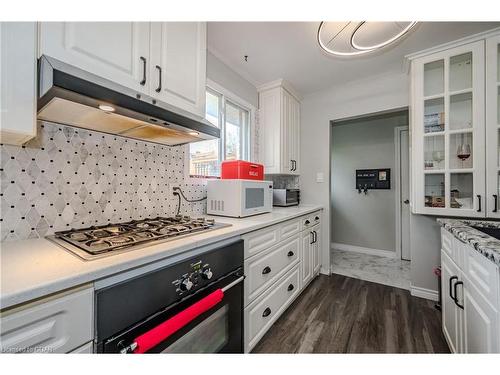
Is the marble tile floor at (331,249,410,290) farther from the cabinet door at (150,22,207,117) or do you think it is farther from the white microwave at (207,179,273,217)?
the cabinet door at (150,22,207,117)

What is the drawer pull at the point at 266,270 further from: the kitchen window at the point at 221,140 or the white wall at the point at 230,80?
the white wall at the point at 230,80

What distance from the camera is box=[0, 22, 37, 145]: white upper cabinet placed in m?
0.66

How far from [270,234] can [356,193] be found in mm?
2644

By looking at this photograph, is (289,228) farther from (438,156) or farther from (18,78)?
(18,78)

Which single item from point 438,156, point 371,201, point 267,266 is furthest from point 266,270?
point 371,201

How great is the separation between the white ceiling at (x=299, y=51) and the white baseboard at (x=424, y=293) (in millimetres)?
2263

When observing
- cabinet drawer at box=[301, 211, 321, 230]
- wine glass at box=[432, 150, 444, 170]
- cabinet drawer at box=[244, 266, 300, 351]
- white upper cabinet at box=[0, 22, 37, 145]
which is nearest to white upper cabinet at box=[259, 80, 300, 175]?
cabinet drawer at box=[301, 211, 321, 230]

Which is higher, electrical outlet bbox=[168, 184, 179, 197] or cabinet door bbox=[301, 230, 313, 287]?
electrical outlet bbox=[168, 184, 179, 197]

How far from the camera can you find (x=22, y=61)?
69 cm

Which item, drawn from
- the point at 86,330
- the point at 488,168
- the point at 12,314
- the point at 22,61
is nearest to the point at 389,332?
the point at 488,168

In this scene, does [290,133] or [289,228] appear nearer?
[289,228]

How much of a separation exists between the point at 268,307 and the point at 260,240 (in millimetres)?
518

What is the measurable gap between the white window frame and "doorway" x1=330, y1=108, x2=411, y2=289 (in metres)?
1.19

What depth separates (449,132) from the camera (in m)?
1.75
